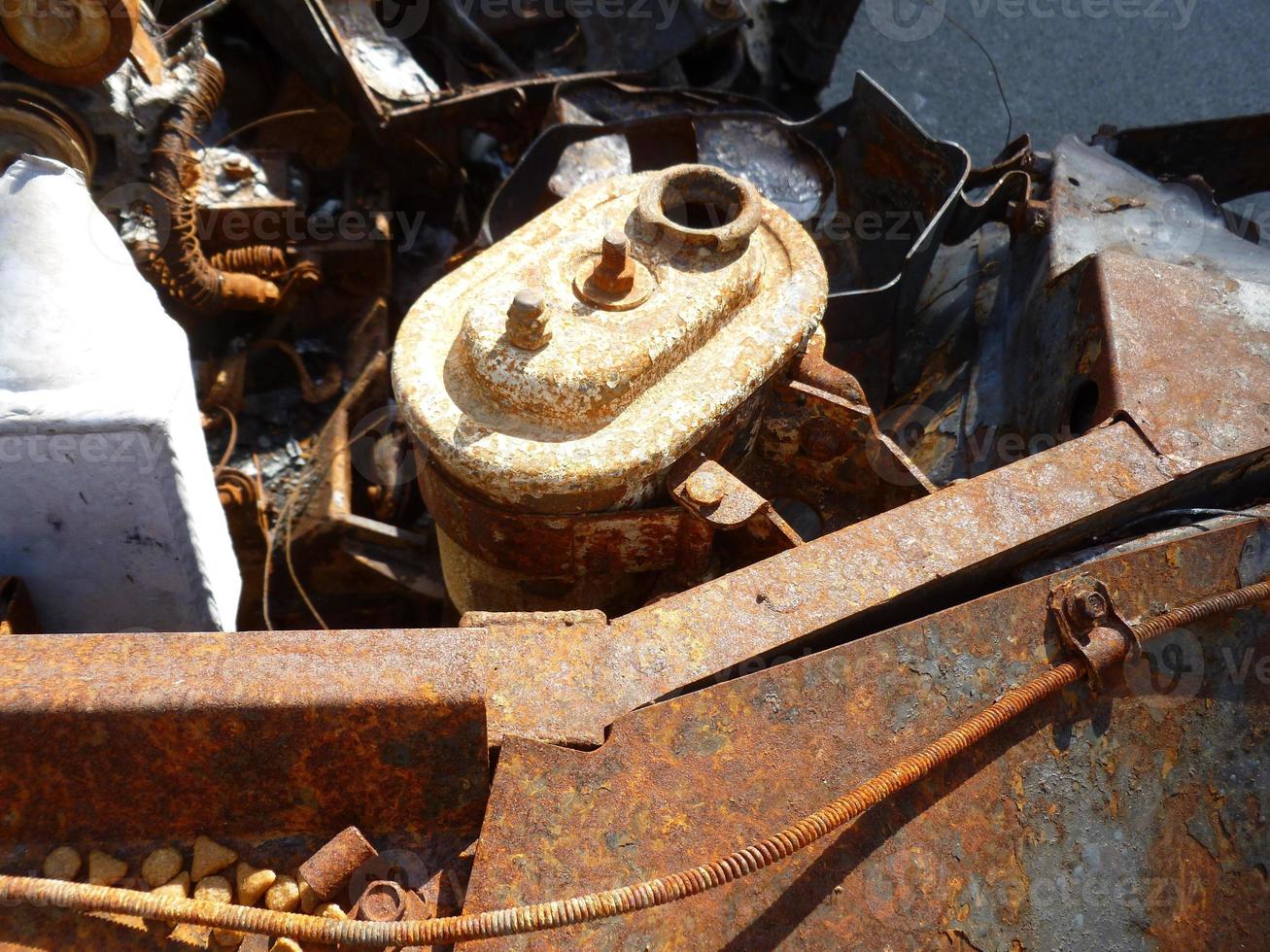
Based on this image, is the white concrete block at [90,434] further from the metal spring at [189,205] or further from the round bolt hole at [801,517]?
the round bolt hole at [801,517]

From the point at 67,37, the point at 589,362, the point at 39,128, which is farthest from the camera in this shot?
the point at 39,128

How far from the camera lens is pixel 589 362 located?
1962 mm

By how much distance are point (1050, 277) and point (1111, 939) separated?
172 centimetres

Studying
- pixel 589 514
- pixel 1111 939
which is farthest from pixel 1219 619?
pixel 589 514

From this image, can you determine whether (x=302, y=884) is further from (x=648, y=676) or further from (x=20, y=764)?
(x=648, y=676)

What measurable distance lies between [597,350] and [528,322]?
0.52 feet

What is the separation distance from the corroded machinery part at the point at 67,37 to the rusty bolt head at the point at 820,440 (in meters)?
2.00

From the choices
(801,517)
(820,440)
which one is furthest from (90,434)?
(801,517)

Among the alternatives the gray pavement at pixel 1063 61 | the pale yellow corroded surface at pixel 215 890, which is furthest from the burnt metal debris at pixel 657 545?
the gray pavement at pixel 1063 61

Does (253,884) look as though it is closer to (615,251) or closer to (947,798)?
(947,798)

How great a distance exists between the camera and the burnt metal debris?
1.46 meters

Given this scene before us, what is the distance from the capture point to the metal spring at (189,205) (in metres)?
2.86

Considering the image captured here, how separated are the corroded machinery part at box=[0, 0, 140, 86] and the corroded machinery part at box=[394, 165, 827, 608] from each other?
1.16 m

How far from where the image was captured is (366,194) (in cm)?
353
